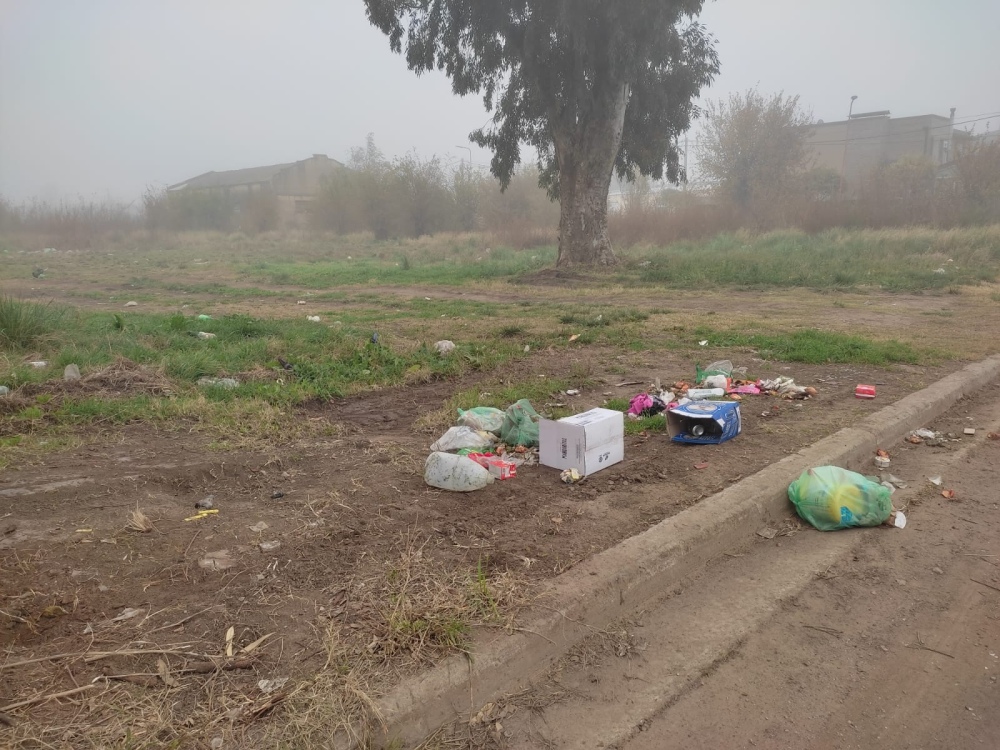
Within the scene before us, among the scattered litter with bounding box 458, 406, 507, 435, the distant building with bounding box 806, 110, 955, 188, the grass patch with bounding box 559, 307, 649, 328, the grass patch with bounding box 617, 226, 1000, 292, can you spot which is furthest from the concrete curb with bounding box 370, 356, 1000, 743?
the distant building with bounding box 806, 110, 955, 188

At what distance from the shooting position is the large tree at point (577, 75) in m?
14.5

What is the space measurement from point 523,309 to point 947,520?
7.83 m

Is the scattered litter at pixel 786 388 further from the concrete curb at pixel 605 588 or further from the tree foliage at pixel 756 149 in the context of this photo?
the tree foliage at pixel 756 149

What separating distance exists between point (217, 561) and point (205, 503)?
0.65 m

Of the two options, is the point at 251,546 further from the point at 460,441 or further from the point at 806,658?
the point at 806,658

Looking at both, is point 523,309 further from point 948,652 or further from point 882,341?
point 948,652

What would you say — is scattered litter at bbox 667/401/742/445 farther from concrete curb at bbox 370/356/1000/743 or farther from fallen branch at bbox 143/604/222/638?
fallen branch at bbox 143/604/222/638

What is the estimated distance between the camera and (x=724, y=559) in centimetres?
296

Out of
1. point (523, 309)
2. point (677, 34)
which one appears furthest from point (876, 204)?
point (523, 309)

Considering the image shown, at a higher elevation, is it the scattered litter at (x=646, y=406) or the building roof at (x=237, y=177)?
the building roof at (x=237, y=177)

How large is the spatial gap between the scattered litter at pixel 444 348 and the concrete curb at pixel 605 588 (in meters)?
3.57

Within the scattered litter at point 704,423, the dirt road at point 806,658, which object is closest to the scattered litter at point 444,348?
the scattered litter at point 704,423

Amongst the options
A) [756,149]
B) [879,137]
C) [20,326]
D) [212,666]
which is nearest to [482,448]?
[212,666]

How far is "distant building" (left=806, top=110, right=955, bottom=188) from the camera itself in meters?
45.2
